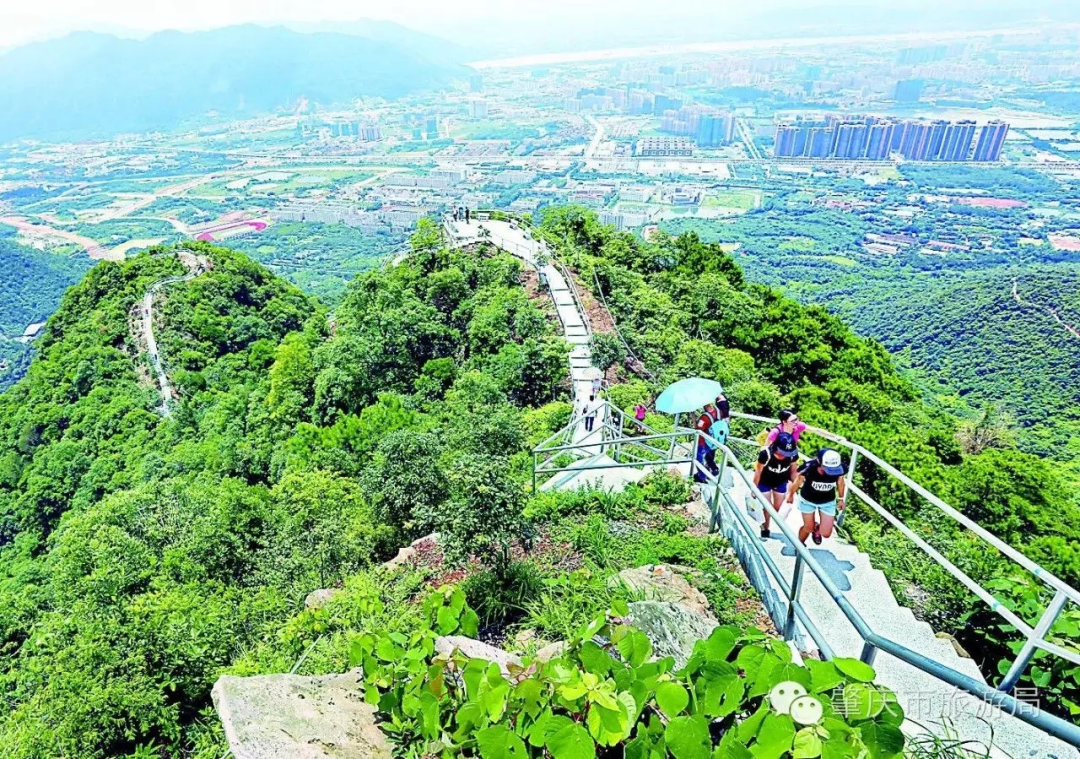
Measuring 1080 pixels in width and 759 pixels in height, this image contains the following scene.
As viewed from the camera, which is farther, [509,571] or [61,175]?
[61,175]

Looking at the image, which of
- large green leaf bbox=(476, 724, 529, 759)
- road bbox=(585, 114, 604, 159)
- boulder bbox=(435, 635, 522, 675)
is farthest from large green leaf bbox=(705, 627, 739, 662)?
road bbox=(585, 114, 604, 159)

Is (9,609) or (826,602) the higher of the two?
(826,602)

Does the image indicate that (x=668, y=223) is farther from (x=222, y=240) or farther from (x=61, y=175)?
(x=61, y=175)

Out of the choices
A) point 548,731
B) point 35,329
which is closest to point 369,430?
point 548,731

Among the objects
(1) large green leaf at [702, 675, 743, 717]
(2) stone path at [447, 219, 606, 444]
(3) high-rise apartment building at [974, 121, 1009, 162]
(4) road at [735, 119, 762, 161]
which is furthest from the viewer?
(4) road at [735, 119, 762, 161]

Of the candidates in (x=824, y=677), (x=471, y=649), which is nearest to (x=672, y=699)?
(x=824, y=677)

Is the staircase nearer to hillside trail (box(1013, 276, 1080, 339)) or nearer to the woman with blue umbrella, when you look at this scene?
the woman with blue umbrella
